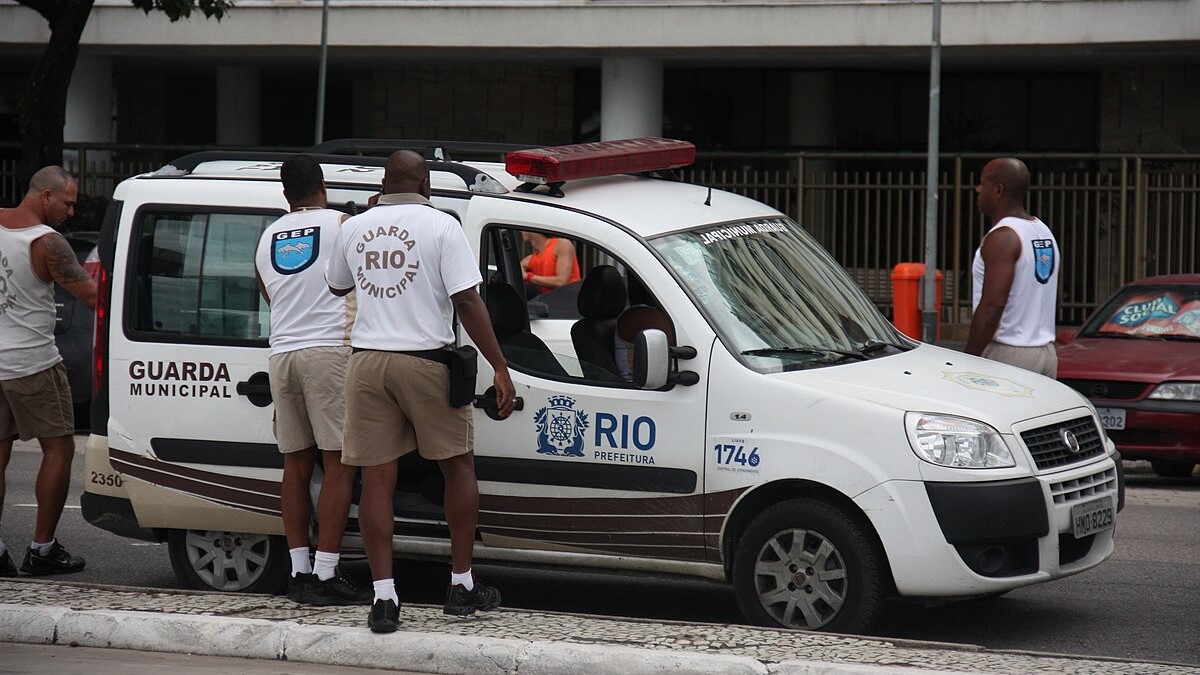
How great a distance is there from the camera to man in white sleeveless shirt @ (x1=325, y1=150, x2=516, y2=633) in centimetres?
548

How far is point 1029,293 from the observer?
24.4 feet

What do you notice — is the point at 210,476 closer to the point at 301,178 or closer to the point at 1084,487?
the point at 301,178

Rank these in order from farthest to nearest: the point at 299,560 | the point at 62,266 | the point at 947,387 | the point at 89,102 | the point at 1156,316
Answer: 1. the point at 89,102
2. the point at 1156,316
3. the point at 62,266
4. the point at 299,560
5. the point at 947,387

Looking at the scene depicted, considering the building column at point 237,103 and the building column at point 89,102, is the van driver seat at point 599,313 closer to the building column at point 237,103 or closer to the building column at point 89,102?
the building column at point 89,102

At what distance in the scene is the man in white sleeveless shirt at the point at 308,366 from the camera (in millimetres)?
5953

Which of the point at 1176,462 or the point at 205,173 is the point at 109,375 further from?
the point at 1176,462

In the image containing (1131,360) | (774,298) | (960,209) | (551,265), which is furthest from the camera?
(960,209)

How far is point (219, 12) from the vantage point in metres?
17.0

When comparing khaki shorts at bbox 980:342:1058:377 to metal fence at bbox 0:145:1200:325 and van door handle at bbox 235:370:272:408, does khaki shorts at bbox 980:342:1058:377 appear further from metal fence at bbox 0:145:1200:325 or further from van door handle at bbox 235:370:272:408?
metal fence at bbox 0:145:1200:325

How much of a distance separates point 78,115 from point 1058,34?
535 inches

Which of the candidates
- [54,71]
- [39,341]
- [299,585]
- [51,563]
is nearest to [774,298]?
[299,585]

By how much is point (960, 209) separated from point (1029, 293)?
42.6 feet

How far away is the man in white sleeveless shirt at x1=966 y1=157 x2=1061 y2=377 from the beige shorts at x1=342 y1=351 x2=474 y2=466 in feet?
9.38

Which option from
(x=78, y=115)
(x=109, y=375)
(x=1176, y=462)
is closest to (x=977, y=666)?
(x=109, y=375)
